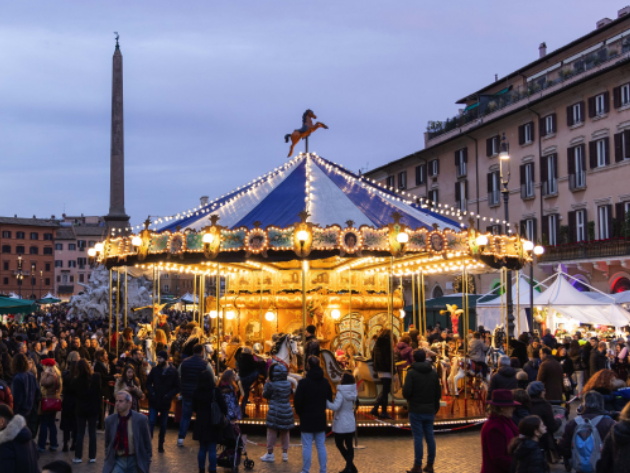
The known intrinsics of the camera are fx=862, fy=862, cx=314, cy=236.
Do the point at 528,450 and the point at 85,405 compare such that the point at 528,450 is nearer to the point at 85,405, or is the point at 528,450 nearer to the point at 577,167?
the point at 85,405

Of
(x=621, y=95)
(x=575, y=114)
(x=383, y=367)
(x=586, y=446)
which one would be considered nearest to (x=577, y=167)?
(x=575, y=114)

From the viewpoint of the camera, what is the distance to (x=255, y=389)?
16.6 meters

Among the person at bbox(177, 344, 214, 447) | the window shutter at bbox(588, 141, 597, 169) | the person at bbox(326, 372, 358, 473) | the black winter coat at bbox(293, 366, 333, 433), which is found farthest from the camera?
the window shutter at bbox(588, 141, 597, 169)

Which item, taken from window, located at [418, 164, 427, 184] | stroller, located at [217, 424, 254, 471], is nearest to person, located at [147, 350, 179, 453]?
stroller, located at [217, 424, 254, 471]

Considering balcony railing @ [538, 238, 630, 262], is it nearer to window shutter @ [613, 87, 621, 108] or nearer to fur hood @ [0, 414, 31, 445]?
window shutter @ [613, 87, 621, 108]

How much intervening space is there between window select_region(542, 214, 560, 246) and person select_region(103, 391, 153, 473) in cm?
3441

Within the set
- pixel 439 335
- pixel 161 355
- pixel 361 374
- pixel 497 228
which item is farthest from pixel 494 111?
pixel 161 355

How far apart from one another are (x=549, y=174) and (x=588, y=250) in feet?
17.3

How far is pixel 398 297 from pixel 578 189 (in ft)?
64.1

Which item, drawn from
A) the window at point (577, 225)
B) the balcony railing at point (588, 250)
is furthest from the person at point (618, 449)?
the window at point (577, 225)

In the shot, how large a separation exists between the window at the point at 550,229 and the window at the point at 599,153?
12.7 feet

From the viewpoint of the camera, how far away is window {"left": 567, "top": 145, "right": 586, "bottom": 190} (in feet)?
127

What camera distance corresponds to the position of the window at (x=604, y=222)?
36.8m

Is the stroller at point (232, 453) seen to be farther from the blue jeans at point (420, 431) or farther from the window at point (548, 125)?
the window at point (548, 125)
